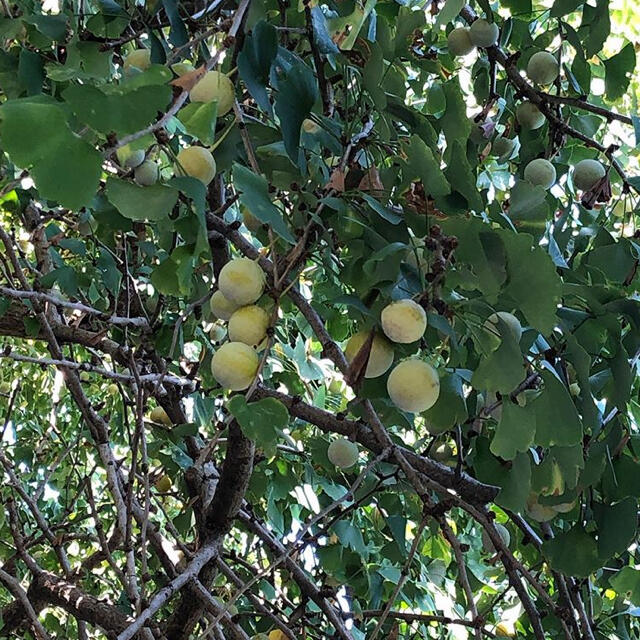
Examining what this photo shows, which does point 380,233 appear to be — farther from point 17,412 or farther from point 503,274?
point 17,412

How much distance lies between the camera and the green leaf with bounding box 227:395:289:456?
1.17 m

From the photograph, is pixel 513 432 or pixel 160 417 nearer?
pixel 513 432

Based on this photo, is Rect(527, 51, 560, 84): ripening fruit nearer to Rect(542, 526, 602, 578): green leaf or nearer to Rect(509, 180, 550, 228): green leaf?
Rect(509, 180, 550, 228): green leaf

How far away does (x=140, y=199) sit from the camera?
1.02 meters

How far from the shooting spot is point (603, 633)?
214 centimetres

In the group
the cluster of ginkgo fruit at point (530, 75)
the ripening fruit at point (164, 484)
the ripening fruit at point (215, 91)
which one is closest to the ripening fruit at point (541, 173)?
the cluster of ginkgo fruit at point (530, 75)

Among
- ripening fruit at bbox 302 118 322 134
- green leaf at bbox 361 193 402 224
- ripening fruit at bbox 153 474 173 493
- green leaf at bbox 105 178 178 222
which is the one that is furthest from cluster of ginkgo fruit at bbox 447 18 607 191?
ripening fruit at bbox 153 474 173 493

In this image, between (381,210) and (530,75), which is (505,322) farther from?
(530,75)

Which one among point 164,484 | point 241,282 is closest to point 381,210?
point 241,282

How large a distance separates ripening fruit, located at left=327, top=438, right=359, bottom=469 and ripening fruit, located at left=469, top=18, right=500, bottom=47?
3.41ft

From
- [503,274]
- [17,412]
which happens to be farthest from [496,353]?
[17,412]

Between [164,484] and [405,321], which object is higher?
[164,484]

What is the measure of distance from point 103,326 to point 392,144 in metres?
1.40

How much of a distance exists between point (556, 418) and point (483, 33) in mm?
1128
